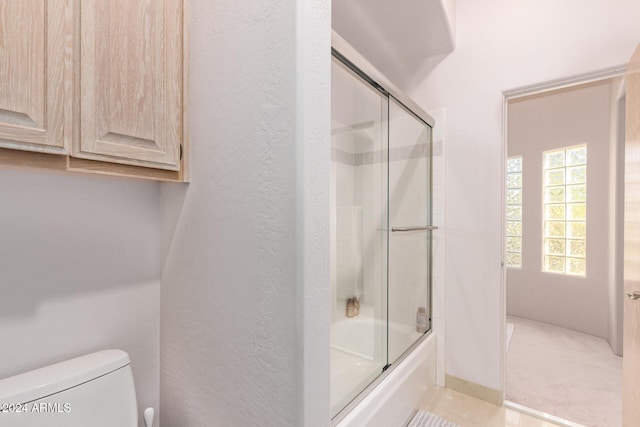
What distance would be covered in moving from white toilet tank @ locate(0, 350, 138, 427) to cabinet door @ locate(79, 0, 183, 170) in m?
0.65

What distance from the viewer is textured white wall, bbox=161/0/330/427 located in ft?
2.58

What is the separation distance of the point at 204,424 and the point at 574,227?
4.20m

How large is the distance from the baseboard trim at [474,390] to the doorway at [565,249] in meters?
0.12

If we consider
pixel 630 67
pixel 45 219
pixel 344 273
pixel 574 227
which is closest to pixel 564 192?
pixel 574 227

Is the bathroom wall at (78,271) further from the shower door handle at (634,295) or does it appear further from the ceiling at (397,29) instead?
the shower door handle at (634,295)

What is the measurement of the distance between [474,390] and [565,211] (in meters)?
2.67

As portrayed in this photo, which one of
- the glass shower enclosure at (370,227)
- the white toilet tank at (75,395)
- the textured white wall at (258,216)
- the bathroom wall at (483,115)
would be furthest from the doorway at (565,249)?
the white toilet tank at (75,395)

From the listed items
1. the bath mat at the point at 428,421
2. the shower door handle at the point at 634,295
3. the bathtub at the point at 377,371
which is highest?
the shower door handle at the point at 634,295

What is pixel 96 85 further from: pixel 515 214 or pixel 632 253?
pixel 515 214

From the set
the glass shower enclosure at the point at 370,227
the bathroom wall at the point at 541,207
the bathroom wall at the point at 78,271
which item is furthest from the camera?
the bathroom wall at the point at 541,207

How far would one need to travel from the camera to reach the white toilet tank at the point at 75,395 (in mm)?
812

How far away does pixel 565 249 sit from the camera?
3557 millimetres

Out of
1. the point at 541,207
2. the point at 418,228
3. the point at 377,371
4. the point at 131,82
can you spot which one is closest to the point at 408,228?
the point at 418,228

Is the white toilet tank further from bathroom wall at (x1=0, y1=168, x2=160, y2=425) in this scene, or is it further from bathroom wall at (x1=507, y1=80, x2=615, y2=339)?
bathroom wall at (x1=507, y1=80, x2=615, y2=339)
